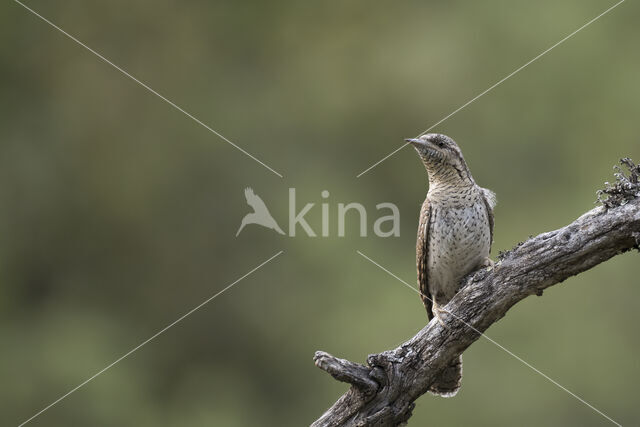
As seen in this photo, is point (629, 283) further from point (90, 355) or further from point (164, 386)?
point (90, 355)

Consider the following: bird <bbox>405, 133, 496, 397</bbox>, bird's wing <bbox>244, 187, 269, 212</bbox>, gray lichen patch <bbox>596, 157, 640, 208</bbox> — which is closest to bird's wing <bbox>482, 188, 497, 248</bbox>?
bird <bbox>405, 133, 496, 397</bbox>

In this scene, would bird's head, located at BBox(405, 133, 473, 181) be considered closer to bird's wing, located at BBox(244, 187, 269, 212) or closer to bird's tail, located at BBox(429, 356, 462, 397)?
bird's tail, located at BBox(429, 356, 462, 397)

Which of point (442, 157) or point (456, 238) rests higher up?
point (442, 157)

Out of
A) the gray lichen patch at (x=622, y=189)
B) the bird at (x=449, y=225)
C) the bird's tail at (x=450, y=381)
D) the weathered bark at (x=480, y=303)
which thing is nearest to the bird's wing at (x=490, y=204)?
the bird at (x=449, y=225)

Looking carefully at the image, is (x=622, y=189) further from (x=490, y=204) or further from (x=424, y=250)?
(x=424, y=250)

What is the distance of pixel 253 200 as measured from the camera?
46.6 ft

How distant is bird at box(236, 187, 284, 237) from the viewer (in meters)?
13.9

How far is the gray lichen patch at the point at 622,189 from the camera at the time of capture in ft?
14.9

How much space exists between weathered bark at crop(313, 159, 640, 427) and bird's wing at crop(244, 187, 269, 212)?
918 cm

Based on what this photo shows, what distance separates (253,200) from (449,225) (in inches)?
338

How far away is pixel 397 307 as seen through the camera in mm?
12805

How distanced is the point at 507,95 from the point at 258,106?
4.55 m
